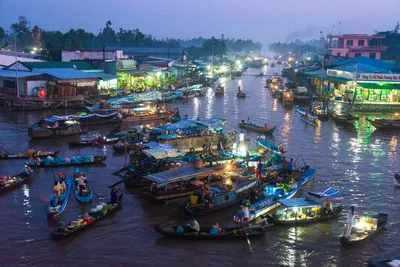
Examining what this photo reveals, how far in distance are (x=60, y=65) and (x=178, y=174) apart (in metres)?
28.0

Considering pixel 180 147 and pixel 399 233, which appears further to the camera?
pixel 180 147

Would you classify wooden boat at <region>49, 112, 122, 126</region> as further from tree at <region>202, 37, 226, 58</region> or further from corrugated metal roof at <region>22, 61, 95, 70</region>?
tree at <region>202, 37, 226, 58</region>

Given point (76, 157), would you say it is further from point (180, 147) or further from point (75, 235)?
point (75, 235)

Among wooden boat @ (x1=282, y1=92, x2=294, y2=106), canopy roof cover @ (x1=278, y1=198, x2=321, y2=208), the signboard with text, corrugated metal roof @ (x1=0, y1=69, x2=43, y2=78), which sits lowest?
canopy roof cover @ (x1=278, y1=198, x2=321, y2=208)

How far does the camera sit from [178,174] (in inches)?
614

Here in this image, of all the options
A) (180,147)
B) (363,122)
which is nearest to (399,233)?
(180,147)

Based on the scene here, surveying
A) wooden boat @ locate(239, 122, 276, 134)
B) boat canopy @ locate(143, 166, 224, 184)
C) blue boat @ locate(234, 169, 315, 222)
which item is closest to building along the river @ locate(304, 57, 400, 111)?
wooden boat @ locate(239, 122, 276, 134)

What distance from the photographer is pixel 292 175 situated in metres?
17.4

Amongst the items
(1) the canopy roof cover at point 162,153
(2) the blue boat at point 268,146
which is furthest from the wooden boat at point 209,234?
(2) the blue boat at point 268,146

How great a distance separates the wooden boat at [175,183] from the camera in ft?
50.0

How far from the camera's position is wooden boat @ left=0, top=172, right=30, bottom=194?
16441 millimetres

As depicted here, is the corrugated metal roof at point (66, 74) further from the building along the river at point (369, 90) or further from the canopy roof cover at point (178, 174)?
the canopy roof cover at point (178, 174)

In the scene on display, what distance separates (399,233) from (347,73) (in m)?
29.0

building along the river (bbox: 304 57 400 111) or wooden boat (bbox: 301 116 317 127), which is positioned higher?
building along the river (bbox: 304 57 400 111)
